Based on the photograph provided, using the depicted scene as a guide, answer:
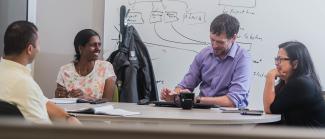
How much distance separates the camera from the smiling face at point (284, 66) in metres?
2.70

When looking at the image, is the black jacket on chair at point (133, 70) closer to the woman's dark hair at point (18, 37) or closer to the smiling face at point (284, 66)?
the smiling face at point (284, 66)

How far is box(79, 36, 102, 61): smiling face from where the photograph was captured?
3408 mm

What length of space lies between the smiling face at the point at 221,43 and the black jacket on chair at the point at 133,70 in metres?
0.78

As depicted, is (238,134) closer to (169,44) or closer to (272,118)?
(272,118)

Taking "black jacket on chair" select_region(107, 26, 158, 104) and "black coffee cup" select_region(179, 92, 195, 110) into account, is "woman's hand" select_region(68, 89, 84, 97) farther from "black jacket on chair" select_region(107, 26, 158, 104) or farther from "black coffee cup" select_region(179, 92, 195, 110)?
"black coffee cup" select_region(179, 92, 195, 110)

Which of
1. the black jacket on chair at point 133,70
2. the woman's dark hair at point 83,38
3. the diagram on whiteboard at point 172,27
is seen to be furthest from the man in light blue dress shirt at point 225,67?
the woman's dark hair at point 83,38

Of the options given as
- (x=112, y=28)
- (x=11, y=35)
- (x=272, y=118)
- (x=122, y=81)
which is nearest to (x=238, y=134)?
(x=11, y=35)

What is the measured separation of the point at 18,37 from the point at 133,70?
1.66 metres

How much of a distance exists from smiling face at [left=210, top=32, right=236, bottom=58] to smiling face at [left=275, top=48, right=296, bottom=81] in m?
0.35

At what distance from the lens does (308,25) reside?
361 cm

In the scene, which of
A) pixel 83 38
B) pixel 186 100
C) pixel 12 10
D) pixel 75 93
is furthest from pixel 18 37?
pixel 12 10

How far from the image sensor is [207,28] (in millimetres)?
3693

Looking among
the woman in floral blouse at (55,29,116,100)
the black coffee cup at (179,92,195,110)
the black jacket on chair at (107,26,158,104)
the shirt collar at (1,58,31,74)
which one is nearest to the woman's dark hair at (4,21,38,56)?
the shirt collar at (1,58,31,74)

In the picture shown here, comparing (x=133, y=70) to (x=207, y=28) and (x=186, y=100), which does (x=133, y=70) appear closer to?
(x=207, y=28)
